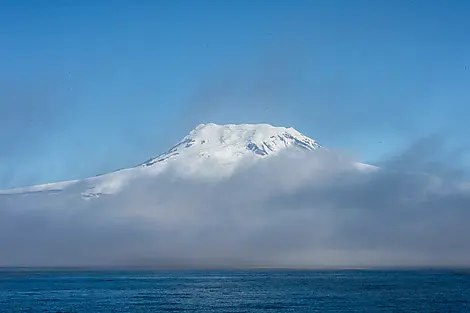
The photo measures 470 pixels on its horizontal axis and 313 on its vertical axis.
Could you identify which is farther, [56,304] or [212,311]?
[56,304]

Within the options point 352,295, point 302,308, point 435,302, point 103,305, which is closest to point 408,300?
point 435,302

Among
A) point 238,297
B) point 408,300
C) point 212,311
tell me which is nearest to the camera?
point 212,311

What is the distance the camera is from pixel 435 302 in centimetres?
9931

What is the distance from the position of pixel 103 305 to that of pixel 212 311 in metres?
16.6

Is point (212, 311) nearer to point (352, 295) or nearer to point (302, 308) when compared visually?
point (302, 308)

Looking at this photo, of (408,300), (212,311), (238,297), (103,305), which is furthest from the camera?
(238,297)

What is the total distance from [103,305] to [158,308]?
8.60 metres

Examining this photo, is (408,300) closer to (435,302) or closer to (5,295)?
(435,302)

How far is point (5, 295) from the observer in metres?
120

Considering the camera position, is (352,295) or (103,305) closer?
(103,305)

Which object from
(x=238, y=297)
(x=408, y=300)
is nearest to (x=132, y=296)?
(x=238, y=297)

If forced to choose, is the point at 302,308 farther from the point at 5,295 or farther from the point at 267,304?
the point at 5,295

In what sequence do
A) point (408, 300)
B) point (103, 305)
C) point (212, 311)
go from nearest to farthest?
point (212, 311) → point (103, 305) → point (408, 300)

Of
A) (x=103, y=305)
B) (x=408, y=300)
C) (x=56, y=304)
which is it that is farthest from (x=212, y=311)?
(x=408, y=300)
